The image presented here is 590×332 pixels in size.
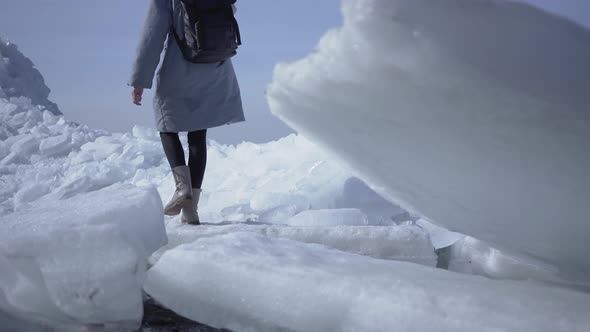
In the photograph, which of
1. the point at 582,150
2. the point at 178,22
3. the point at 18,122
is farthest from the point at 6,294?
the point at 18,122

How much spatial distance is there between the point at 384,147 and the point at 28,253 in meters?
0.93

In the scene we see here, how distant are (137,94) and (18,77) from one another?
14965mm

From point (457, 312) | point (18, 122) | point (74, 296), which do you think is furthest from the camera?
point (18, 122)

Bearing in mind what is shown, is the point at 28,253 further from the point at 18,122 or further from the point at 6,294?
the point at 18,122

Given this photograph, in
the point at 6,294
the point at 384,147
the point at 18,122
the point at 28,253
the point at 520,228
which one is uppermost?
the point at 384,147

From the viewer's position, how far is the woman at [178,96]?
231cm

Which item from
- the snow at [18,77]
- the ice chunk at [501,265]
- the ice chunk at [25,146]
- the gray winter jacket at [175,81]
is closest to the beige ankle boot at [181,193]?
the gray winter jacket at [175,81]

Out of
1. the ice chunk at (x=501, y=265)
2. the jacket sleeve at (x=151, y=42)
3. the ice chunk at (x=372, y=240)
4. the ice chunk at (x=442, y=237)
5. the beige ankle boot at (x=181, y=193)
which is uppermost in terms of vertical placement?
the jacket sleeve at (x=151, y=42)

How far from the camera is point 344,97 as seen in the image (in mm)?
904

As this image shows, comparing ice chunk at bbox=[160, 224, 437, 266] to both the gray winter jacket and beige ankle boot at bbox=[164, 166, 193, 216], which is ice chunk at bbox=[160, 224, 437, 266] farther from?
the gray winter jacket

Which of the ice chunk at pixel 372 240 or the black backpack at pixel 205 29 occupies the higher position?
the black backpack at pixel 205 29

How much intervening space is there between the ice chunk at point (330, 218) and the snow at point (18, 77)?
12556 mm

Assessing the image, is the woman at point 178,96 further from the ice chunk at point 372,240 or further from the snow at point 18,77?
the snow at point 18,77

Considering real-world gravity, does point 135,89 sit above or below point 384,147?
below
